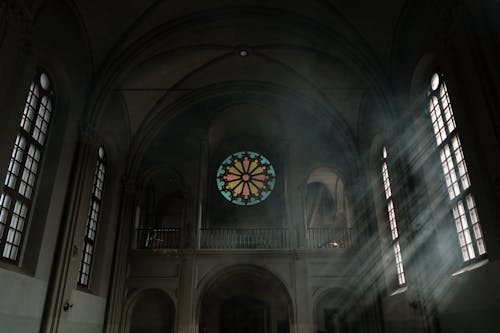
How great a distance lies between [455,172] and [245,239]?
30.0 feet

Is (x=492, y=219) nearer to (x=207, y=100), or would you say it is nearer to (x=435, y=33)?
(x=435, y=33)

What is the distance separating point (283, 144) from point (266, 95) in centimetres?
214

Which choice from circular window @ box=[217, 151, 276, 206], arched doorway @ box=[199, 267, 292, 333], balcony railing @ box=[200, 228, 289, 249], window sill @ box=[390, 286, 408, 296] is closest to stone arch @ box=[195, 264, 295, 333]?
arched doorway @ box=[199, 267, 292, 333]

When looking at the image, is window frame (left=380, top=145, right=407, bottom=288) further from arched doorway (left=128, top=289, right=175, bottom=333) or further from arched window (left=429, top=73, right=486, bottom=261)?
arched doorway (left=128, top=289, right=175, bottom=333)

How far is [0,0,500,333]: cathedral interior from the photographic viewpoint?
28.3ft

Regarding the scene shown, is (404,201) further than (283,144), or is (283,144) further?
(283,144)

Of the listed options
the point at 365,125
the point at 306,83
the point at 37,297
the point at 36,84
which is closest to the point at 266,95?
the point at 306,83

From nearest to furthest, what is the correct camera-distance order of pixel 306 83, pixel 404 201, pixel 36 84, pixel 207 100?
pixel 36 84
pixel 404 201
pixel 306 83
pixel 207 100

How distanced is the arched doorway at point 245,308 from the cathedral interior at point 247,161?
8 centimetres

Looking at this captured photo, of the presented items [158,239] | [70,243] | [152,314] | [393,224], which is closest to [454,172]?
[393,224]

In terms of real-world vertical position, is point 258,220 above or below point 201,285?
above

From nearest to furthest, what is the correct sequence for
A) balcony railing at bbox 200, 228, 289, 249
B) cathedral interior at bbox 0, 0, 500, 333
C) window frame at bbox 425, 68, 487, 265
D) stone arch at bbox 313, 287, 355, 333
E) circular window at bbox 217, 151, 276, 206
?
window frame at bbox 425, 68, 487, 265
cathedral interior at bbox 0, 0, 500, 333
stone arch at bbox 313, 287, 355, 333
balcony railing at bbox 200, 228, 289, 249
circular window at bbox 217, 151, 276, 206

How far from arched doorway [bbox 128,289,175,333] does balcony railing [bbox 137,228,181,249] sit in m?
1.95

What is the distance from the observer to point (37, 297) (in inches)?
386
